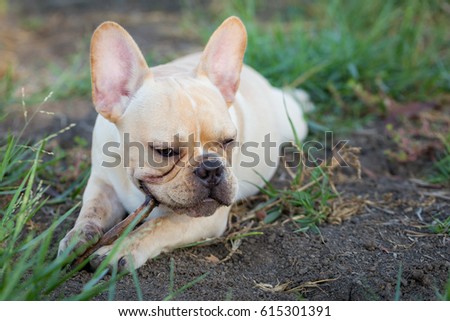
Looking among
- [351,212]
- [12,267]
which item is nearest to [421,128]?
[351,212]

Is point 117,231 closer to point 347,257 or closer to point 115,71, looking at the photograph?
point 115,71

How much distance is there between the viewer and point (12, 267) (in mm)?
2389

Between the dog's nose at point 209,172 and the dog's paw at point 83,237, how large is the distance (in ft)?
1.66

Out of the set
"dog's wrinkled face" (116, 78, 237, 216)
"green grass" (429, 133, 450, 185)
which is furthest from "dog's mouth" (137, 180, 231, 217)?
"green grass" (429, 133, 450, 185)

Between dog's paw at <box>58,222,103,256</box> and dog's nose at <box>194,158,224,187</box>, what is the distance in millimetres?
505

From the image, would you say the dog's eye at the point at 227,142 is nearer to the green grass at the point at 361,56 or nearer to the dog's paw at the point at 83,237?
the dog's paw at the point at 83,237

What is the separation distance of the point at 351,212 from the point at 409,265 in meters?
0.60

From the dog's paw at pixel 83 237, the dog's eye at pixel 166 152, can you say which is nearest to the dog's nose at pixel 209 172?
the dog's eye at pixel 166 152

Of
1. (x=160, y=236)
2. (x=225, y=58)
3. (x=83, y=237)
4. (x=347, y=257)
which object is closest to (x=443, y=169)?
(x=347, y=257)

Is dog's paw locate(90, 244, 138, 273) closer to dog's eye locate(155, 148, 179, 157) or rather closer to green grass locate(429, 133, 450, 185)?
dog's eye locate(155, 148, 179, 157)

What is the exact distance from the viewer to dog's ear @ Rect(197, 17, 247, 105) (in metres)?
3.02

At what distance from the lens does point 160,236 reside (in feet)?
9.16

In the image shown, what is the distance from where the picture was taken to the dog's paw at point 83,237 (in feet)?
8.63

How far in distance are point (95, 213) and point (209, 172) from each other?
25.1 inches
